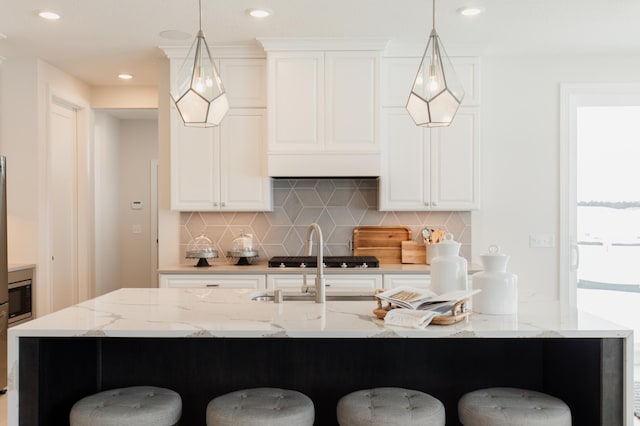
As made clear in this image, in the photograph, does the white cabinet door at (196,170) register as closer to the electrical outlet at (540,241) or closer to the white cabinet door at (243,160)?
the white cabinet door at (243,160)

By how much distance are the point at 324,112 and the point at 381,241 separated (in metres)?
1.22

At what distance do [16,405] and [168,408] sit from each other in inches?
21.8

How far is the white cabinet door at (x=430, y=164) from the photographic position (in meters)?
4.51

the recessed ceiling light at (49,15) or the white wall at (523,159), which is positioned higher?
the recessed ceiling light at (49,15)

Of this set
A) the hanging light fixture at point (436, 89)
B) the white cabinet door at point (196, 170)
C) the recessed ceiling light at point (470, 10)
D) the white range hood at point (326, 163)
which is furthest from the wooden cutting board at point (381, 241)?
the hanging light fixture at point (436, 89)

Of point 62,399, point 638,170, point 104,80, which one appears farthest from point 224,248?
point 638,170

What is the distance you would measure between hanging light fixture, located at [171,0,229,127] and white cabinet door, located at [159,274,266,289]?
201cm

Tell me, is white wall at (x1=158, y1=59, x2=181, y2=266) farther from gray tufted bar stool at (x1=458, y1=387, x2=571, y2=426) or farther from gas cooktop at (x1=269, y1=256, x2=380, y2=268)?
gray tufted bar stool at (x1=458, y1=387, x2=571, y2=426)

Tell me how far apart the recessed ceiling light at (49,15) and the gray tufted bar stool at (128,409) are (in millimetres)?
2682

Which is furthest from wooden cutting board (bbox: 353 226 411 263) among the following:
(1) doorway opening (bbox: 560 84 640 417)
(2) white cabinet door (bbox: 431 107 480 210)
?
(1) doorway opening (bbox: 560 84 640 417)

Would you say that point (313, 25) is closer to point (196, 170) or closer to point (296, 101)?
point (296, 101)

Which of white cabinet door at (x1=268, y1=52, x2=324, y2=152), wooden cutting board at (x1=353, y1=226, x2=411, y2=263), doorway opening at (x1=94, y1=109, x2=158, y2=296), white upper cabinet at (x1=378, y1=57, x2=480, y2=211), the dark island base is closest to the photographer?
the dark island base

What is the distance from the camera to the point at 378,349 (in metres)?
2.42

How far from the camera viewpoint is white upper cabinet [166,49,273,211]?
453 centimetres
